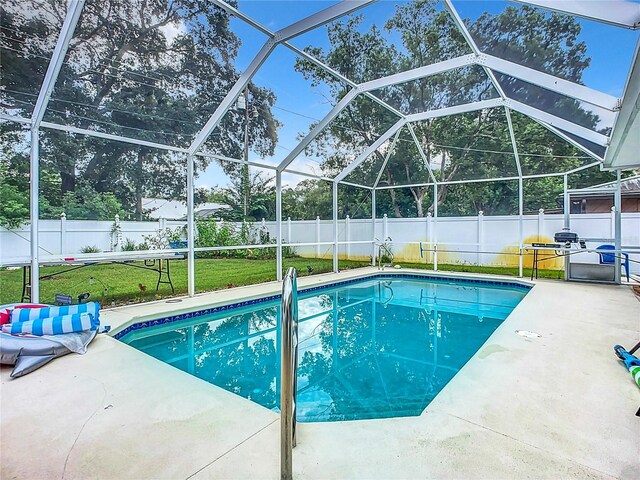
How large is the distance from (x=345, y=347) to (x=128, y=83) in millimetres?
4707

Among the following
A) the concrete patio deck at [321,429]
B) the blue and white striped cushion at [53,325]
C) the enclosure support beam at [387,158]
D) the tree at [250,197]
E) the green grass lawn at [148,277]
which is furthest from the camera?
the enclosure support beam at [387,158]

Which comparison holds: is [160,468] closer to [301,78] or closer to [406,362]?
[406,362]

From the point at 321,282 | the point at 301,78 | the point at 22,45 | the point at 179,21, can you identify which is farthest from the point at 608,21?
the point at 321,282

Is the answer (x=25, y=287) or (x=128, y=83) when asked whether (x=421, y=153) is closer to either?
(x=128, y=83)

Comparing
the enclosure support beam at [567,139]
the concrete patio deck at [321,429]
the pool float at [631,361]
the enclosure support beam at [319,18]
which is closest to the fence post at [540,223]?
the enclosure support beam at [567,139]

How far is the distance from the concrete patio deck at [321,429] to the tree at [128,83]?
3.36m

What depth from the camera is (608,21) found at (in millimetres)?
2836

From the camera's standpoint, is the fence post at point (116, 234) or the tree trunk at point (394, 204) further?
the tree trunk at point (394, 204)

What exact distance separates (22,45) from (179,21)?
173 centimetres

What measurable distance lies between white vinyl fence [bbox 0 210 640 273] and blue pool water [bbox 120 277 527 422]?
2.07 m

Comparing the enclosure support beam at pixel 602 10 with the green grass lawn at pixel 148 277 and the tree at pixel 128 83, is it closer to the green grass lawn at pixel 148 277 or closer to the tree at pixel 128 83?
the tree at pixel 128 83

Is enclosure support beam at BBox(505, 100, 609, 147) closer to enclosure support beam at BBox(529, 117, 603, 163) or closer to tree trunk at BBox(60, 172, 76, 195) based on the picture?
enclosure support beam at BBox(529, 117, 603, 163)

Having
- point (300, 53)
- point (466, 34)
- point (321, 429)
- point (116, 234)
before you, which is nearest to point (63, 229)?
point (116, 234)

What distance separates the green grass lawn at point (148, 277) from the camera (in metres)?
6.19
